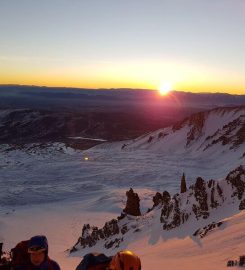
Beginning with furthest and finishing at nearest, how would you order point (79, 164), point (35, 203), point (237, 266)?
1. point (79, 164)
2. point (35, 203)
3. point (237, 266)

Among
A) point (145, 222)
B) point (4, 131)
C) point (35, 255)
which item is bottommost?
point (4, 131)

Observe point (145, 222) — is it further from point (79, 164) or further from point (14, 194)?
point (79, 164)

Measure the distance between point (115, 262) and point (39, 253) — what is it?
1.17 m

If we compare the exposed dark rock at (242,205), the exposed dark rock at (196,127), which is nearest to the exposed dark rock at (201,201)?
the exposed dark rock at (242,205)

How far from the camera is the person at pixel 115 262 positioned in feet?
14.3

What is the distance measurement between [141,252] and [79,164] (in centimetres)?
6658

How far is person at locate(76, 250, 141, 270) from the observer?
14.3 ft

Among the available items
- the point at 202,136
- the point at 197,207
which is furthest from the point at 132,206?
the point at 202,136

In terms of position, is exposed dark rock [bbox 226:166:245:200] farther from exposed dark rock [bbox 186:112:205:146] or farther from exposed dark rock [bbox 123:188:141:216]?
exposed dark rock [bbox 186:112:205:146]

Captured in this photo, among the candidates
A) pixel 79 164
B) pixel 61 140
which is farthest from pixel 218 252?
pixel 61 140

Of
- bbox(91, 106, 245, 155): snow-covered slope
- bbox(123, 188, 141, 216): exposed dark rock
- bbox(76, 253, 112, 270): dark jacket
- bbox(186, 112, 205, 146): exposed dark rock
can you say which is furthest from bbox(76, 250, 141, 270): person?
bbox(186, 112, 205, 146): exposed dark rock

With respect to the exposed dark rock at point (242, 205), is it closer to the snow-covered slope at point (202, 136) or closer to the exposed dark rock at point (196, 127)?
the snow-covered slope at point (202, 136)

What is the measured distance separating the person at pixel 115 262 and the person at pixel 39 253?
565 millimetres

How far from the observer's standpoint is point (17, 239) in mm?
39219
